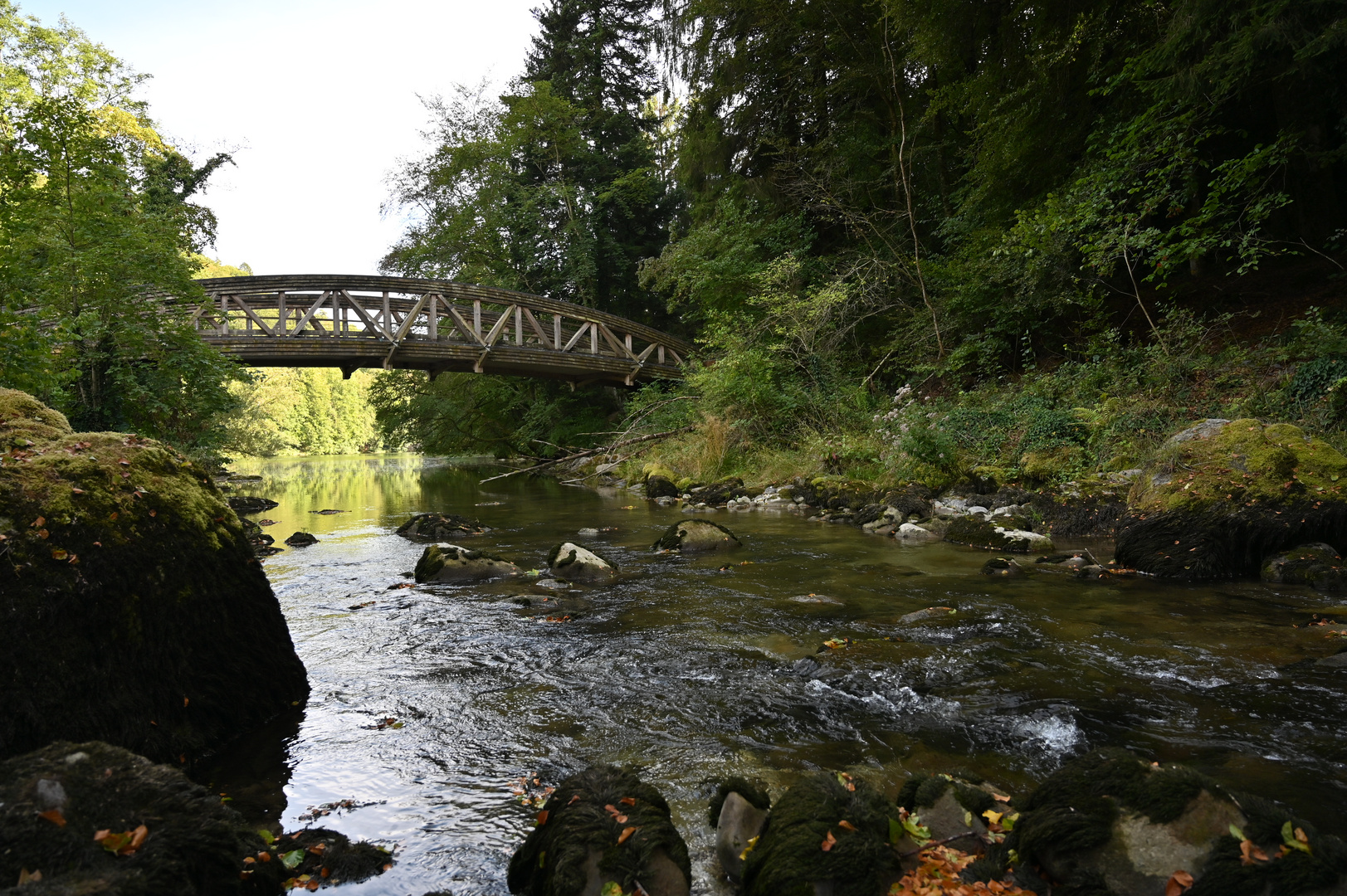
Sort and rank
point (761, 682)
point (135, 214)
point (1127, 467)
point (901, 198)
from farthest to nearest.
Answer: point (901, 198)
point (135, 214)
point (1127, 467)
point (761, 682)

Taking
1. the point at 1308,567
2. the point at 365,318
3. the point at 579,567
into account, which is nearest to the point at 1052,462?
the point at 1308,567

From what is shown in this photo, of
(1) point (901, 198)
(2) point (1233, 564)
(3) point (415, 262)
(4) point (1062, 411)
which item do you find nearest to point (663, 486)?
(4) point (1062, 411)

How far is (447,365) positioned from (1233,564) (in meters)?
16.9

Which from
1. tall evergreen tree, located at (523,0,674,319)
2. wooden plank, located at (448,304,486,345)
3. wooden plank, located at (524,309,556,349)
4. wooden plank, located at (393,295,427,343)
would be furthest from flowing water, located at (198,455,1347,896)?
tall evergreen tree, located at (523,0,674,319)

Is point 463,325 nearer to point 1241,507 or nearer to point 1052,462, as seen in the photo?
point 1052,462

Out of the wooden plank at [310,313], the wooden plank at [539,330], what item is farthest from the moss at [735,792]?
the wooden plank at [539,330]

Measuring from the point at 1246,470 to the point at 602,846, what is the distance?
20.4ft

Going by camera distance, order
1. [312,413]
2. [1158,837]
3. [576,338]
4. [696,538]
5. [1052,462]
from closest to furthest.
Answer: [1158,837], [696,538], [1052,462], [576,338], [312,413]

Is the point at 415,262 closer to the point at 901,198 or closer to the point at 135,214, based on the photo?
the point at 135,214

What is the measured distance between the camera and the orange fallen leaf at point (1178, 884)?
175 cm

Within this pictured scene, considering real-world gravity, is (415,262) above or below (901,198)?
above

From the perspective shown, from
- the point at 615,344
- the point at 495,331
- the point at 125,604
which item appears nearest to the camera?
the point at 125,604

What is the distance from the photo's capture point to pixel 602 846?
6.51 ft

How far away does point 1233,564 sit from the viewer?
543 cm
